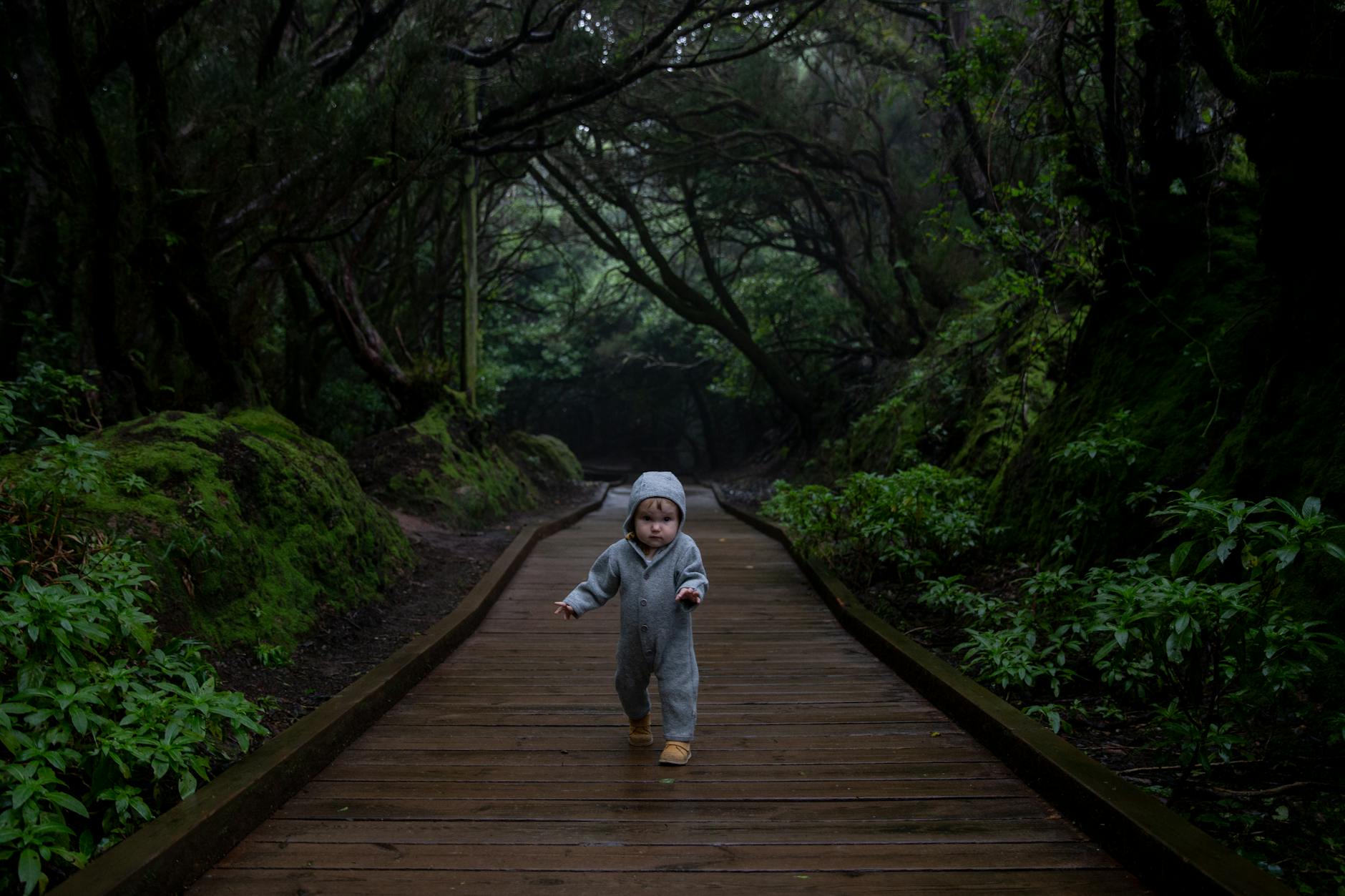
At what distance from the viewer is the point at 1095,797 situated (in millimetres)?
2977

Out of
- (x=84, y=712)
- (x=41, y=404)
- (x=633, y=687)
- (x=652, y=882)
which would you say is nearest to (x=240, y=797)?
(x=84, y=712)

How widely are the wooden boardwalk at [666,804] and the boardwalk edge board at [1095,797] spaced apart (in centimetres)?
8

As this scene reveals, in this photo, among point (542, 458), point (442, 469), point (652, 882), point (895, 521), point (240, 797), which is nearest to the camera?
point (652, 882)

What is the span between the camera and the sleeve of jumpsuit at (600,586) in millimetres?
3941

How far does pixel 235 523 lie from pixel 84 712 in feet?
8.36

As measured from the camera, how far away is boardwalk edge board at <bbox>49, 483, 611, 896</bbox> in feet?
8.04

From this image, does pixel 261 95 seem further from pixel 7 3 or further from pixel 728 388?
pixel 728 388

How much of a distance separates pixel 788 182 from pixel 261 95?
42.7 ft

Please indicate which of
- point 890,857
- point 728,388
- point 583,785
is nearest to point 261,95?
point 583,785

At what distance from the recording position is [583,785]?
11.5 feet

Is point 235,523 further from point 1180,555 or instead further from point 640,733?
point 1180,555

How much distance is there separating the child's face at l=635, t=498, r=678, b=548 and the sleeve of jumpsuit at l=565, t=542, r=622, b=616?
0.45 feet

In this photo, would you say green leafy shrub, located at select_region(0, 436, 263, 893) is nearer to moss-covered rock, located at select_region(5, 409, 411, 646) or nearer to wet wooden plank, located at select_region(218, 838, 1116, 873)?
wet wooden plank, located at select_region(218, 838, 1116, 873)

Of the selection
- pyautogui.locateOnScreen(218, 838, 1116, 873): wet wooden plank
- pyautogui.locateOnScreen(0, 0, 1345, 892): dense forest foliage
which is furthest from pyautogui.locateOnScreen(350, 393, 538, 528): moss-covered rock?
pyautogui.locateOnScreen(218, 838, 1116, 873): wet wooden plank
